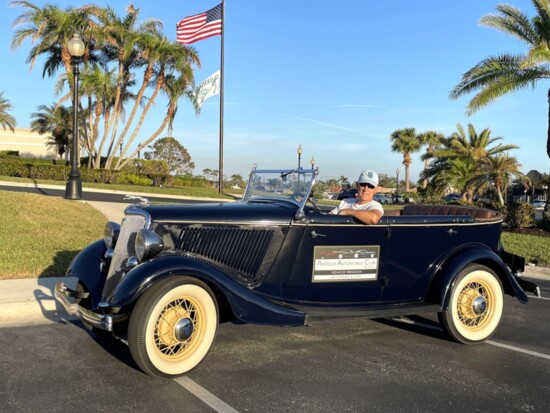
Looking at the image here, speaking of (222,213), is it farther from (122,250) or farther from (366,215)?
(366,215)

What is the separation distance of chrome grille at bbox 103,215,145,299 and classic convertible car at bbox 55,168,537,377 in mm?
→ 11

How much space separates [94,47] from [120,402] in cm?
3010

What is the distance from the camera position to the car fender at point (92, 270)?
4.28 meters

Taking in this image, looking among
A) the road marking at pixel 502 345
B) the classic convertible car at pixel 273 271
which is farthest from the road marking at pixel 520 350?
the classic convertible car at pixel 273 271

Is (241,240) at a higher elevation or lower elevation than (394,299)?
higher

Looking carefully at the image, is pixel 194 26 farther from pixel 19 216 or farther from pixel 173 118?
pixel 19 216

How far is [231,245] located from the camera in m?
4.13

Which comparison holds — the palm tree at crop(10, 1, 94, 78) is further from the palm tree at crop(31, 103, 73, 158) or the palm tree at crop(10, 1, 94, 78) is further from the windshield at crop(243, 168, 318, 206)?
the windshield at crop(243, 168, 318, 206)

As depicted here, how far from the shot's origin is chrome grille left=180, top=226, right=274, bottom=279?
4043mm

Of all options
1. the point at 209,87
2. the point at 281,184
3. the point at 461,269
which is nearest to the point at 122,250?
the point at 281,184

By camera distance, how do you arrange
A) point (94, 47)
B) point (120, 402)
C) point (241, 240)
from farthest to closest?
point (94, 47), point (241, 240), point (120, 402)

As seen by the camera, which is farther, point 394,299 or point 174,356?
point 394,299

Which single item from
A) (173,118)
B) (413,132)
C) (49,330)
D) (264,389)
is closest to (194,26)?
(173,118)

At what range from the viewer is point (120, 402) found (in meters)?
3.24
